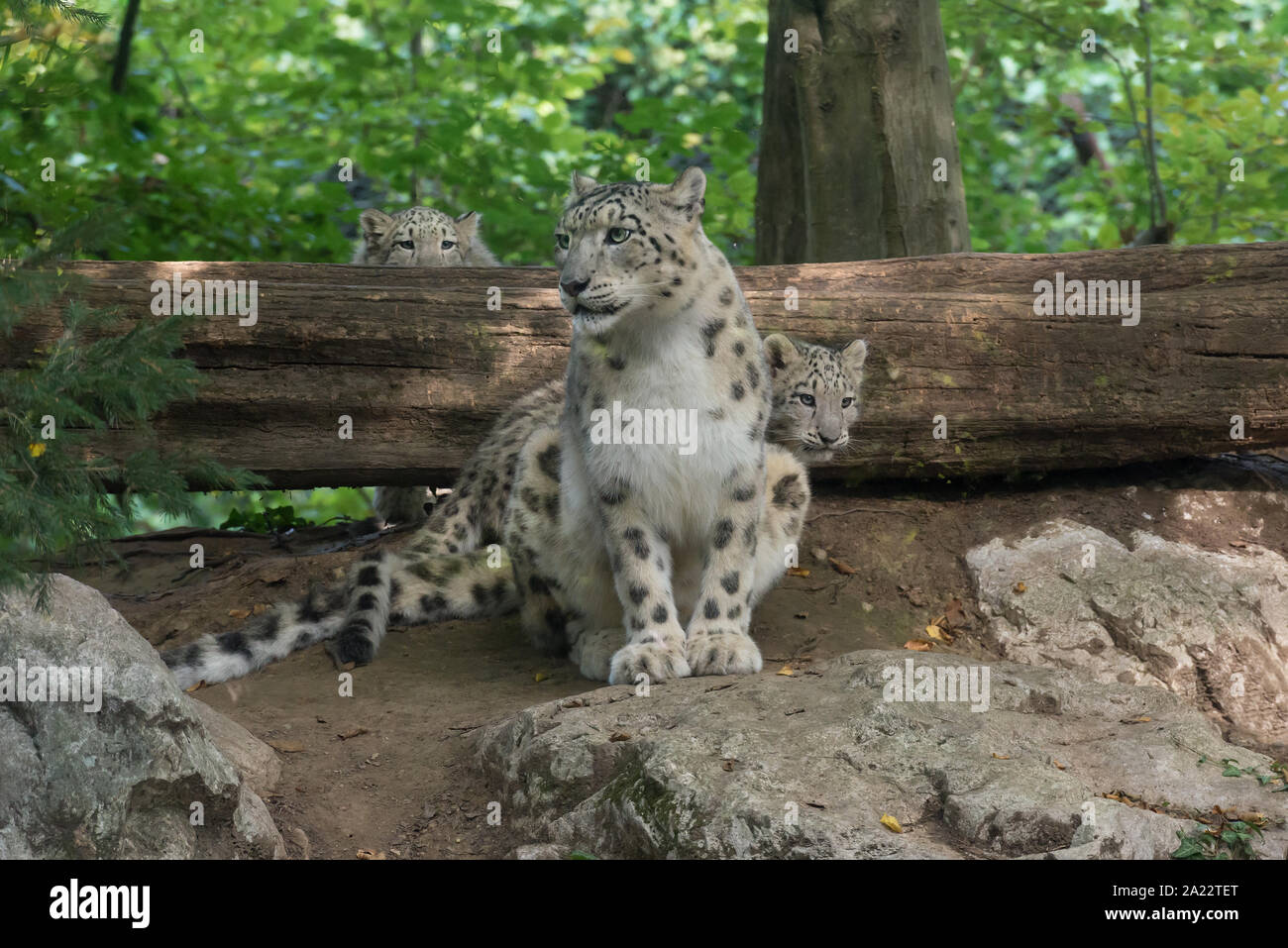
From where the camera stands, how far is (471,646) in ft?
22.9

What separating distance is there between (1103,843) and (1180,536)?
13.3 feet

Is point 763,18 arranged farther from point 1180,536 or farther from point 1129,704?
point 1129,704

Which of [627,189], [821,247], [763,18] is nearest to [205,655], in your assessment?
[627,189]

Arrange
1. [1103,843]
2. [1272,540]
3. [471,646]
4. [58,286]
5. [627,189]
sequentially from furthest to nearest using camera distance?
[1272,540] → [471,646] → [627,189] → [1103,843] → [58,286]

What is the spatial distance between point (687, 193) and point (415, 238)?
4.42 m

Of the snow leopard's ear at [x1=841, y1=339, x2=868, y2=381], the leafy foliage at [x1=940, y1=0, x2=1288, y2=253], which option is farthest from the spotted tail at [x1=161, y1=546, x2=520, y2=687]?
the leafy foliage at [x1=940, y1=0, x2=1288, y2=253]

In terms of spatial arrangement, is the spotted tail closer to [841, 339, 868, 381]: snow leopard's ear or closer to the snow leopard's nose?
the snow leopard's nose

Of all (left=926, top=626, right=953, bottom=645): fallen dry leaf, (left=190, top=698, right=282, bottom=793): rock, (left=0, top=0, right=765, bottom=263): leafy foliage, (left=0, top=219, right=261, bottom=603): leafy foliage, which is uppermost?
(left=0, top=0, right=765, bottom=263): leafy foliage

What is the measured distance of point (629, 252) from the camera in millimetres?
5715

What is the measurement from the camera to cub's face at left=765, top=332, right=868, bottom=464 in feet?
23.4

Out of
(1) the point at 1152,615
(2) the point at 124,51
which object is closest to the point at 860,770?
(1) the point at 1152,615

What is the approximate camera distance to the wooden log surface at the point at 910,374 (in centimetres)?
746

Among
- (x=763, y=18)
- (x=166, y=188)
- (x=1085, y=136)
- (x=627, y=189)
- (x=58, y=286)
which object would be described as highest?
(x=763, y=18)

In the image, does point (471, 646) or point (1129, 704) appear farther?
point (471, 646)
